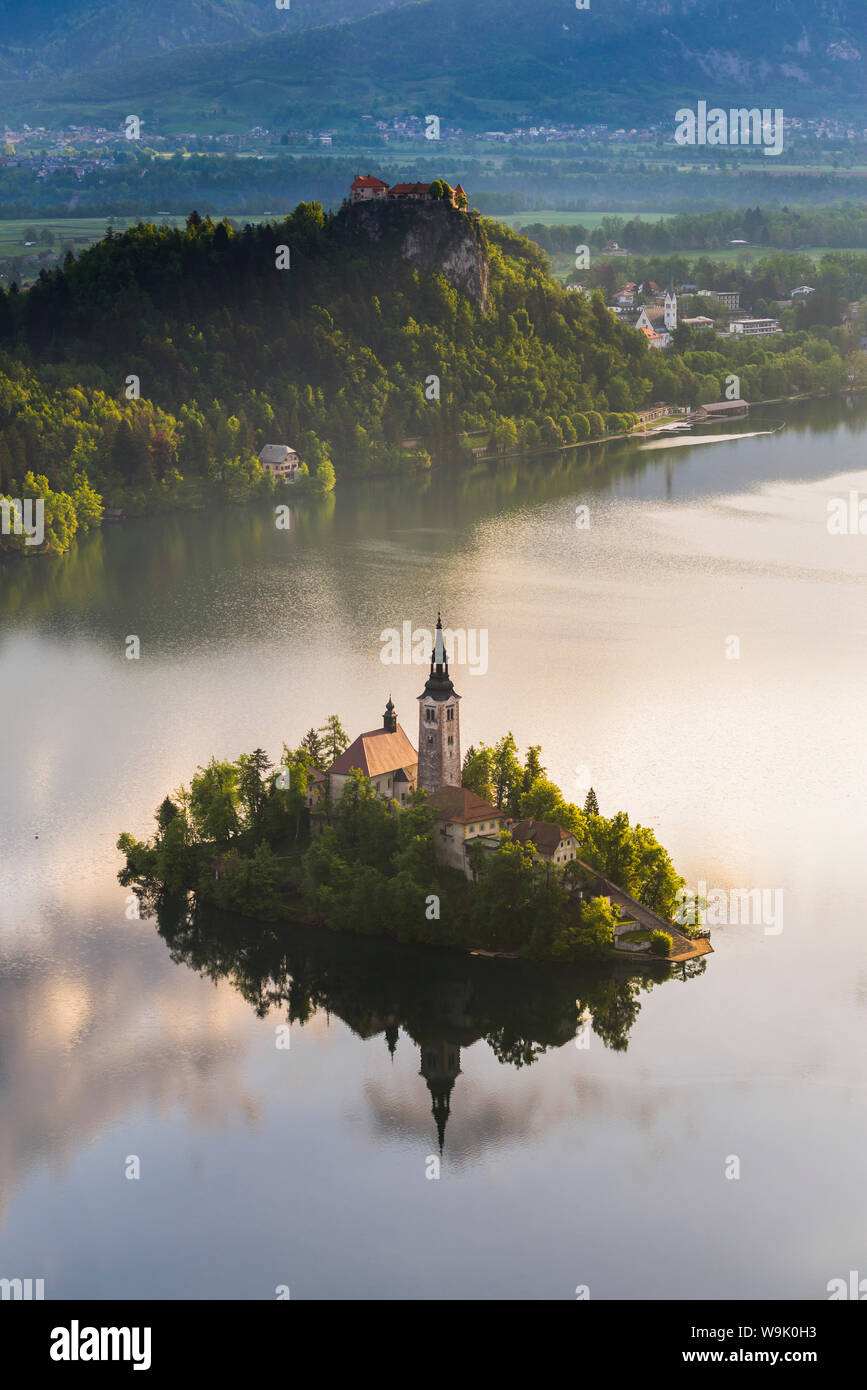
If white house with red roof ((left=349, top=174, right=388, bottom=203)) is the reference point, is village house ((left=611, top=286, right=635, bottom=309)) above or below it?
below

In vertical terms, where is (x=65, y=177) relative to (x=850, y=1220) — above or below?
above

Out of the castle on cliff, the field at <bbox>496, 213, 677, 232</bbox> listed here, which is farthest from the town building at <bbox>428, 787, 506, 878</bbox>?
the field at <bbox>496, 213, 677, 232</bbox>

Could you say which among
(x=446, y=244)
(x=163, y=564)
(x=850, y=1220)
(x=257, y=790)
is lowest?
(x=850, y=1220)

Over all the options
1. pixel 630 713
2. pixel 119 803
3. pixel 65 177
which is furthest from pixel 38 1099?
pixel 65 177

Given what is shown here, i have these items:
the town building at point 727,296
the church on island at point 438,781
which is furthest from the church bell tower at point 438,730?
the town building at point 727,296

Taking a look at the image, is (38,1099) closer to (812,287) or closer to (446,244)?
(446,244)

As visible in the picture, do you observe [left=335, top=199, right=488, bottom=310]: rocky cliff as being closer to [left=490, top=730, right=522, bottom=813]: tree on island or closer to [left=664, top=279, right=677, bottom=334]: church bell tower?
[left=664, top=279, right=677, bottom=334]: church bell tower

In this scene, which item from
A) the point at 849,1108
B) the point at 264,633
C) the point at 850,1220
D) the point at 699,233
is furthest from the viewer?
the point at 699,233
